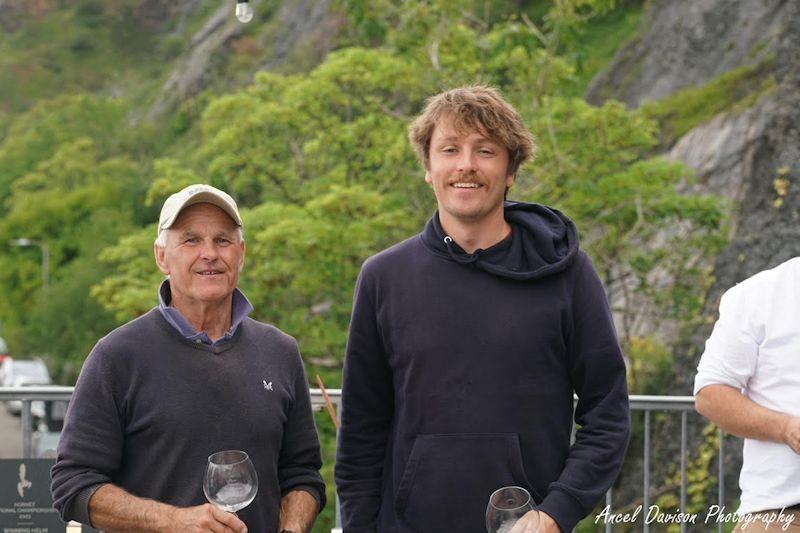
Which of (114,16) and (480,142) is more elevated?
(114,16)

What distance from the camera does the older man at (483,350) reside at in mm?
3799

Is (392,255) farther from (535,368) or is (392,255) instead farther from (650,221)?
(650,221)

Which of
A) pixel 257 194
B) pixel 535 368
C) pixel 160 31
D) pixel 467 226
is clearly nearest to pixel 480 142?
pixel 467 226

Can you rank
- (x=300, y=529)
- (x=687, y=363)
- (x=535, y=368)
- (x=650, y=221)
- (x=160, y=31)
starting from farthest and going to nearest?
(x=160, y=31) < (x=650, y=221) < (x=687, y=363) < (x=300, y=529) < (x=535, y=368)

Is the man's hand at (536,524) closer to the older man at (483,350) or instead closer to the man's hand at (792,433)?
the older man at (483,350)

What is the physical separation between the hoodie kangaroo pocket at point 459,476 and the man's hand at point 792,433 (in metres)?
0.88

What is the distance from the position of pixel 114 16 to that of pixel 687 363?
444 feet

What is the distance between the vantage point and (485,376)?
3.80m

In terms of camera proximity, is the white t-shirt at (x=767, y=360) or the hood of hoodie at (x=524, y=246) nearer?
the hood of hoodie at (x=524, y=246)

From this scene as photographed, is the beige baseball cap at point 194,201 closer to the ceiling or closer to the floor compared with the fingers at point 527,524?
closer to the ceiling

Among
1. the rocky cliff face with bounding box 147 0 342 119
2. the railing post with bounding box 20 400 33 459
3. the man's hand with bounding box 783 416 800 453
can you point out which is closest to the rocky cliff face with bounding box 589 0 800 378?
the railing post with bounding box 20 400 33 459

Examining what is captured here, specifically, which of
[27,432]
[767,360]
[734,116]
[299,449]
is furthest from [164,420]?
[734,116]

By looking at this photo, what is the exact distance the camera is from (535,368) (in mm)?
3818

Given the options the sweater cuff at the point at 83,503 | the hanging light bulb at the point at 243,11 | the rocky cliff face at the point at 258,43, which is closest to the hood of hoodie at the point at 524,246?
the sweater cuff at the point at 83,503
